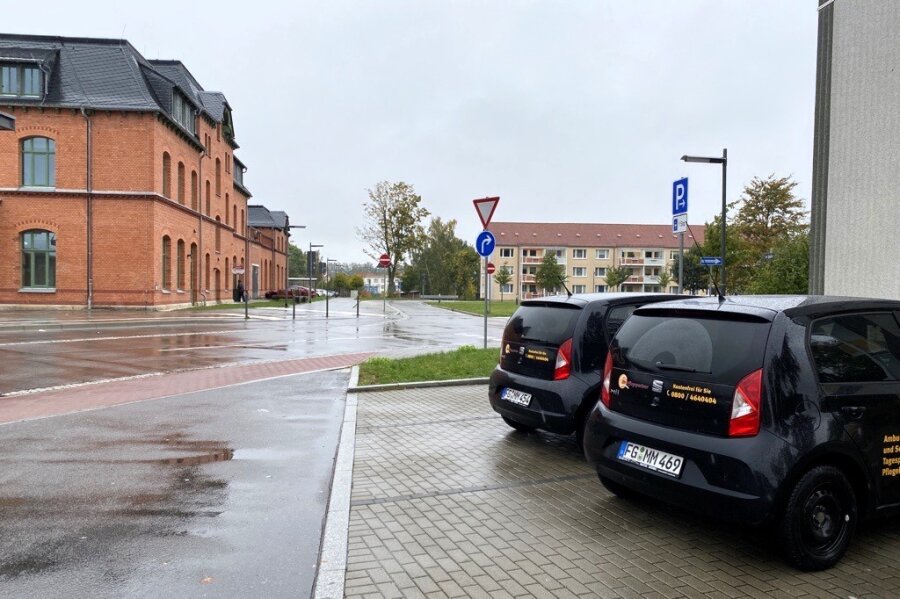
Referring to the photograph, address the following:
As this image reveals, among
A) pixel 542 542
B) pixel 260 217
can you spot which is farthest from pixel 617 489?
pixel 260 217

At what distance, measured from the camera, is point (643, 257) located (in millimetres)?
101000

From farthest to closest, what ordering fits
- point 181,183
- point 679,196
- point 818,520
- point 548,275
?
point 548,275 < point 181,183 < point 679,196 < point 818,520

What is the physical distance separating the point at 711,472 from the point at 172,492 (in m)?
3.99

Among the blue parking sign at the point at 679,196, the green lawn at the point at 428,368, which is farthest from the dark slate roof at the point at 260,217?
the blue parking sign at the point at 679,196

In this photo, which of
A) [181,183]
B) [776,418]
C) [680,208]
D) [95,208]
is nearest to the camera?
[776,418]

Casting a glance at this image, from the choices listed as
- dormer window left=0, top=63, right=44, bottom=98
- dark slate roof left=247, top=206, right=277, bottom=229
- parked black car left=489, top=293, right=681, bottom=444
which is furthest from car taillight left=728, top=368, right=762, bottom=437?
dark slate roof left=247, top=206, right=277, bottom=229

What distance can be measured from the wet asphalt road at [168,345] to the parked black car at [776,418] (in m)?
9.46

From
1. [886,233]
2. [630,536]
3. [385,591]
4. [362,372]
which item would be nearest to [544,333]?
[630,536]

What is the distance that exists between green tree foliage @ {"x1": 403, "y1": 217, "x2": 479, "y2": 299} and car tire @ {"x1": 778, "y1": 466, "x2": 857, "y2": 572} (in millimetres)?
88535

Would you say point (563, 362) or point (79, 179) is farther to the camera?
point (79, 179)

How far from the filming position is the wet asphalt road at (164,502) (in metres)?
3.40

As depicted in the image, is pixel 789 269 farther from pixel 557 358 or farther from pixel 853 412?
pixel 853 412

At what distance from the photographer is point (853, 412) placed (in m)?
3.67

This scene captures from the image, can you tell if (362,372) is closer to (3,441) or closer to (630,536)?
(3,441)
